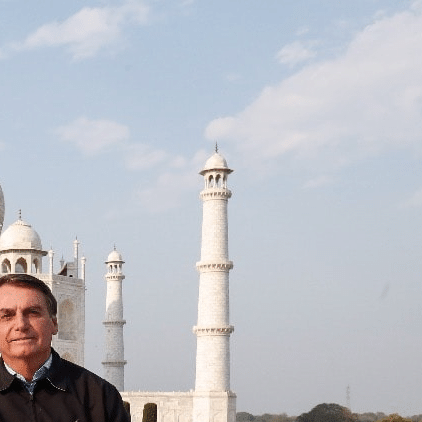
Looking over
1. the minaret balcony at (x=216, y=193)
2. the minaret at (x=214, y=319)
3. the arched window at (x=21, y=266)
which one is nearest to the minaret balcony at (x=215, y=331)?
the minaret at (x=214, y=319)

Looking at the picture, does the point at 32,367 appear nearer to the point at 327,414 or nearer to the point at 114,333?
the point at 114,333

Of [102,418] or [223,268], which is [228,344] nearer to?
[223,268]

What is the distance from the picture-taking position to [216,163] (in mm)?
38000

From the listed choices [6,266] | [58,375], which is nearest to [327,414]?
[6,266]

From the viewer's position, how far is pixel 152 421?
22906mm

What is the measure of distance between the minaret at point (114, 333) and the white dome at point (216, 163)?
12.3 meters

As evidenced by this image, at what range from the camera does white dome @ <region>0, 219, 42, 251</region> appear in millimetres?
40312

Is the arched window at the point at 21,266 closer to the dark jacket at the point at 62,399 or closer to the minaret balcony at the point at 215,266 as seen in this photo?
the minaret balcony at the point at 215,266

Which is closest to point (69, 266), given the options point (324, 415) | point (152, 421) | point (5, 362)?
point (152, 421)

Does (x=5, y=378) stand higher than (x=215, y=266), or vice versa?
(x=215, y=266)

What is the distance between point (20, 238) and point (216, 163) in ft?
33.2

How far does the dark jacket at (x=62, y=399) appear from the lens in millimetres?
2982

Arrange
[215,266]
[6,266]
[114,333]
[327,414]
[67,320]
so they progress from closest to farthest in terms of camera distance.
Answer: [215,266]
[6,266]
[67,320]
[114,333]
[327,414]

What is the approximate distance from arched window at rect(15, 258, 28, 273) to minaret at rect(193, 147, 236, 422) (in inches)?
386
